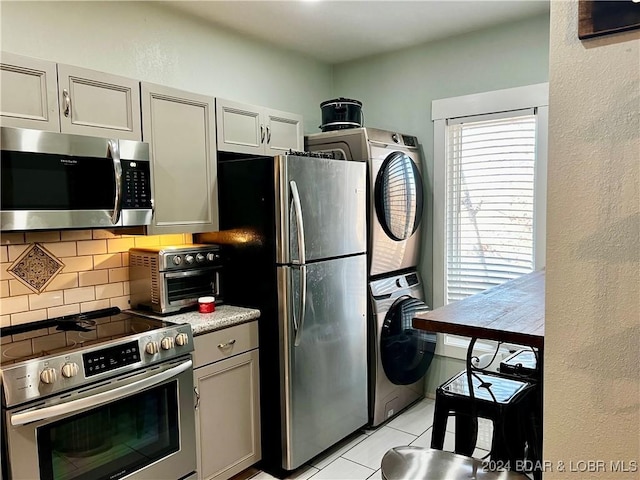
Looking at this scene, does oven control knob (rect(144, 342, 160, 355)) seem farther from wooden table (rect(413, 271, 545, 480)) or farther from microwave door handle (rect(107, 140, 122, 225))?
wooden table (rect(413, 271, 545, 480))

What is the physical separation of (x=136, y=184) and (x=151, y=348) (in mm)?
768

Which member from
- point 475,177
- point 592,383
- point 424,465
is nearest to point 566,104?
point 592,383

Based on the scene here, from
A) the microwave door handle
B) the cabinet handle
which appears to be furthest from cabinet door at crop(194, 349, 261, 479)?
the cabinet handle

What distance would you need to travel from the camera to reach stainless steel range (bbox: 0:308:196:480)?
1.68 metres

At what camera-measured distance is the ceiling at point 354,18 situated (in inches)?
110

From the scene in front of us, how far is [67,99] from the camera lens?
2.02 metres

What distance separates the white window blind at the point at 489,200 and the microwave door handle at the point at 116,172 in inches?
89.6

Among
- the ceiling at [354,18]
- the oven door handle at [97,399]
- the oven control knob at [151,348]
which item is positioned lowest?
the oven door handle at [97,399]

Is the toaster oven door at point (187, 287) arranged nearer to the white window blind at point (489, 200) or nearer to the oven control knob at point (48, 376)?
the oven control knob at point (48, 376)

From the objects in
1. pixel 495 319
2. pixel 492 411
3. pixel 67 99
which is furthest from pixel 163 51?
pixel 492 411

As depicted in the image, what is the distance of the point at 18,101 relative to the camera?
1881 mm

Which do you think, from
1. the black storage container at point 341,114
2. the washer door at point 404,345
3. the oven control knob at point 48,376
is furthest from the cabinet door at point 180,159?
the washer door at point 404,345

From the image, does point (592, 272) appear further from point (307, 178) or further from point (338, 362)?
point (338, 362)

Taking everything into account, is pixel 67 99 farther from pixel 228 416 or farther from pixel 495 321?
pixel 495 321
